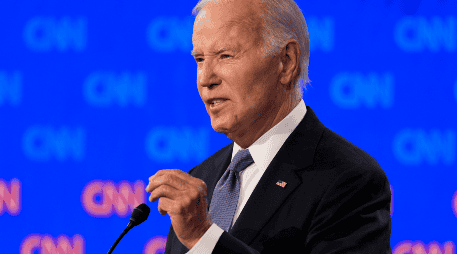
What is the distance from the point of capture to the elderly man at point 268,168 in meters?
0.98

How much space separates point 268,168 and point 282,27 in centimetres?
40

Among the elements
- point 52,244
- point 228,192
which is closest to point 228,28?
point 228,192

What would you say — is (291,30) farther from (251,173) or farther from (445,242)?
(445,242)

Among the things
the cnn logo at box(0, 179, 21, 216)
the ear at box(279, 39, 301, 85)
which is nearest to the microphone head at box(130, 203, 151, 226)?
the ear at box(279, 39, 301, 85)

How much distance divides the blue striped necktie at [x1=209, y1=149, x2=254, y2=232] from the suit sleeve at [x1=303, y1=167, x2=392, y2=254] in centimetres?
25

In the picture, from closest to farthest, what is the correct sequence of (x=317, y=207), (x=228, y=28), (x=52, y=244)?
(x=317, y=207) → (x=228, y=28) → (x=52, y=244)

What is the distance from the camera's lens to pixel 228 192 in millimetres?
1275

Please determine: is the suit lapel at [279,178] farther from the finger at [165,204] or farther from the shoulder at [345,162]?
the finger at [165,204]

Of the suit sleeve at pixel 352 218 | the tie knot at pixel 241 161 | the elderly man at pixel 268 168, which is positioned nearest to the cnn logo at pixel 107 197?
the elderly man at pixel 268 168

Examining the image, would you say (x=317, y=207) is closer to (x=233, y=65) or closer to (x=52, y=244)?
(x=233, y=65)

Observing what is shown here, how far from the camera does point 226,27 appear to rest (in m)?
1.19

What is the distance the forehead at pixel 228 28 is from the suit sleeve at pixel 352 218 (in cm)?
45

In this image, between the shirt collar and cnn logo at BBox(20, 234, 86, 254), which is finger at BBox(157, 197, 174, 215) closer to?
the shirt collar

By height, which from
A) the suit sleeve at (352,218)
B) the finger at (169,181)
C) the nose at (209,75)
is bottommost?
the suit sleeve at (352,218)
